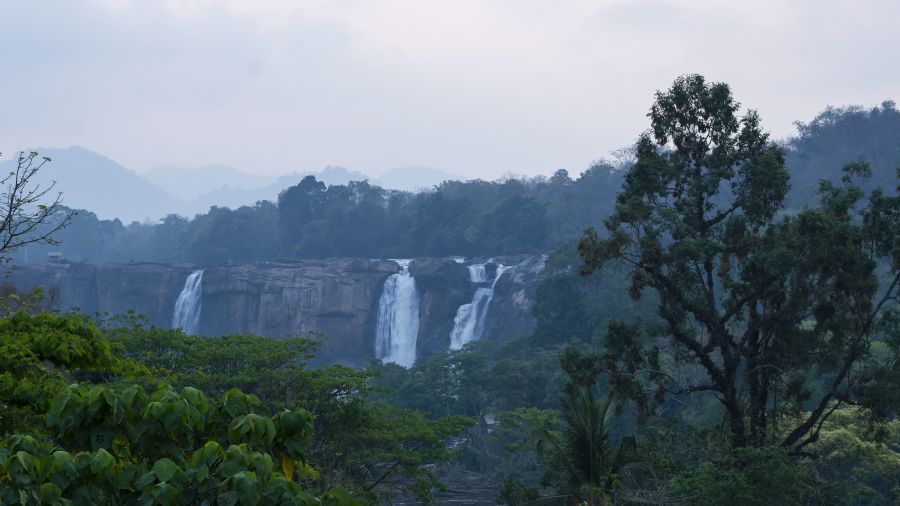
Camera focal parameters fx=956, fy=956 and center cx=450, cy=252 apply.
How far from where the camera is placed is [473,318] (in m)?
44.9

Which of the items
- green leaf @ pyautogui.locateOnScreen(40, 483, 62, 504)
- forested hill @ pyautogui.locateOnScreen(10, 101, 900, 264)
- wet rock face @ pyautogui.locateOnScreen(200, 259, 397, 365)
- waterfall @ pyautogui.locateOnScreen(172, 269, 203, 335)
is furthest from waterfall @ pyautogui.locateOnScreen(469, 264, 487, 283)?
green leaf @ pyautogui.locateOnScreen(40, 483, 62, 504)

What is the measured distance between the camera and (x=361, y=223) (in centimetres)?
Result: 6200

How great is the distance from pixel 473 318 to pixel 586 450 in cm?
3180

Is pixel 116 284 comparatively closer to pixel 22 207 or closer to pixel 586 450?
pixel 22 207

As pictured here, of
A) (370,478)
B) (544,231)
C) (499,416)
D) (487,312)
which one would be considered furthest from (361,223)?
(370,478)

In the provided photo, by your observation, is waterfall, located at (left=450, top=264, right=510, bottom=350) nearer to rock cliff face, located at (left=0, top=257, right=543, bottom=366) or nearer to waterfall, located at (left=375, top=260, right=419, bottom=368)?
rock cliff face, located at (left=0, top=257, right=543, bottom=366)

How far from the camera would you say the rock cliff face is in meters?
45.3

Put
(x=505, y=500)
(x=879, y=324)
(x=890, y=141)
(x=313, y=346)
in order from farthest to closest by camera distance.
→ 1. (x=890, y=141)
2. (x=313, y=346)
3. (x=505, y=500)
4. (x=879, y=324)

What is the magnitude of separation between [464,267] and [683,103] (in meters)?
32.6

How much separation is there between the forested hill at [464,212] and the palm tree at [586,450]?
35943mm

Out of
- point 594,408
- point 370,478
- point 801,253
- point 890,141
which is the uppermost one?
point 890,141

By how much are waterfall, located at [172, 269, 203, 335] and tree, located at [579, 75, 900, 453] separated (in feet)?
133

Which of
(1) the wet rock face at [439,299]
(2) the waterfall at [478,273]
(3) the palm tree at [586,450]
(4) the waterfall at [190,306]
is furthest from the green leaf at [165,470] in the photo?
(4) the waterfall at [190,306]

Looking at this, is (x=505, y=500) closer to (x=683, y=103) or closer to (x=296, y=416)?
(x=683, y=103)
